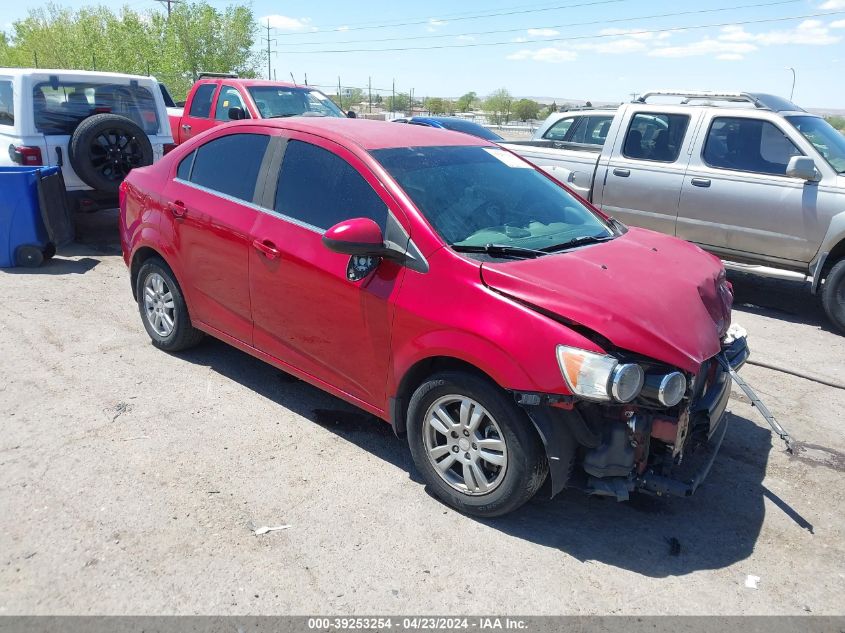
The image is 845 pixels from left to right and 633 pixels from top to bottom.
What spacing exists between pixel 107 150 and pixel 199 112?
3978 millimetres

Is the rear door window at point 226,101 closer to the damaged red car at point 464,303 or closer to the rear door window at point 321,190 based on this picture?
the damaged red car at point 464,303

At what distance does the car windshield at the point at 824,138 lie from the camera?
22.7 feet

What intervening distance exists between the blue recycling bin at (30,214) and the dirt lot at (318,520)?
311cm

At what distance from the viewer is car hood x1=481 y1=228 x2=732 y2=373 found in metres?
3.04

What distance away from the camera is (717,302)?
144 inches

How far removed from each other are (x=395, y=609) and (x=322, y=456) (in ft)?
4.30

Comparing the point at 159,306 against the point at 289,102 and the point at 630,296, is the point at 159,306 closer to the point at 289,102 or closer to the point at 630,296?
the point at 630,296

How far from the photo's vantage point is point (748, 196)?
23.2 feet

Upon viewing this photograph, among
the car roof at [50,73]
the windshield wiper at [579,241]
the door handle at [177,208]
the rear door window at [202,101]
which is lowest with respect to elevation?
the door handle at [177,208]

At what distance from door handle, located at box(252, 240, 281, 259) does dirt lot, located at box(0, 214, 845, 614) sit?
1054 millimetres

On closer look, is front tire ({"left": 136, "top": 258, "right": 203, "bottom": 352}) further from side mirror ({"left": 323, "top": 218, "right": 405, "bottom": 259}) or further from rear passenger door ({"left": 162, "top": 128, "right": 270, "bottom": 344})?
side mirror ({"left": 323, "top": 218, "right": 405, "bottom": 259})

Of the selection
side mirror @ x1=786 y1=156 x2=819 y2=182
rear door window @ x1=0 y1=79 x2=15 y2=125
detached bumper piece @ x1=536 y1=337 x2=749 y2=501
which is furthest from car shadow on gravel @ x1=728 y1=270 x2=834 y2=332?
rear door window @ x1=0 y1=79 x2=15 y2=125

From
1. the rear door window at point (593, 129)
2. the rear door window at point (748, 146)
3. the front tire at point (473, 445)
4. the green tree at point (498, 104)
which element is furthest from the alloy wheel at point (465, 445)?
the green tree at point (498, 104)

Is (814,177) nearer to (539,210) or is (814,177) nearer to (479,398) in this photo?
(539,210)
